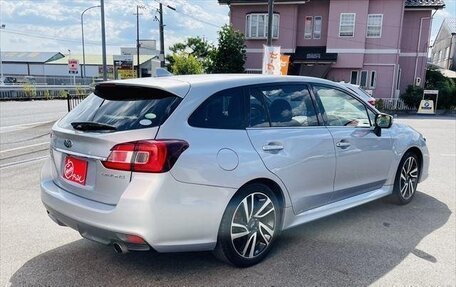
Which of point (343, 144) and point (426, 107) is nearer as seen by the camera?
point (343, 144)

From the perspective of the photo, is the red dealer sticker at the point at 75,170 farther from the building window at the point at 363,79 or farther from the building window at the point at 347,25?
the building window at the point at 363,79

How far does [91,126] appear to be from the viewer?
313 cm

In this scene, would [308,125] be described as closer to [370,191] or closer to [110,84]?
[370,191]

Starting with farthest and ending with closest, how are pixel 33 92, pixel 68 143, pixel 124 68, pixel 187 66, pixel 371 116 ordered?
1. pixel 124 68
2. pixel 187 66
3. pixel 33 92
4. pixel 371 116
5. pixel 68 143

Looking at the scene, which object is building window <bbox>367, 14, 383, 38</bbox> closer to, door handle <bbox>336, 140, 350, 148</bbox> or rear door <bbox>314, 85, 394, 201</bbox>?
rear door <bbox>314, 85, 394, 201</bbox>

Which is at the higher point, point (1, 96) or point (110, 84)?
point (110, 84)

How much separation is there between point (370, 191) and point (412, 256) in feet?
3.56

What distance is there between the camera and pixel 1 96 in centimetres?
2484

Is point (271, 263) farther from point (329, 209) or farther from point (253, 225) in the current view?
point (329, 209)

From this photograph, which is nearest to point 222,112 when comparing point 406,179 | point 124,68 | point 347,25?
point 406,179

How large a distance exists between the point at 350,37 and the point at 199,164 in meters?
26.7

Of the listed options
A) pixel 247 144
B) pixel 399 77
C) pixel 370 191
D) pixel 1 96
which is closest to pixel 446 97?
pixel 399 77

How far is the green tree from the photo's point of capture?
86.2 feet

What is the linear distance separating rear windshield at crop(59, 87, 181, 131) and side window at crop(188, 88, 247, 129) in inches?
8.5
